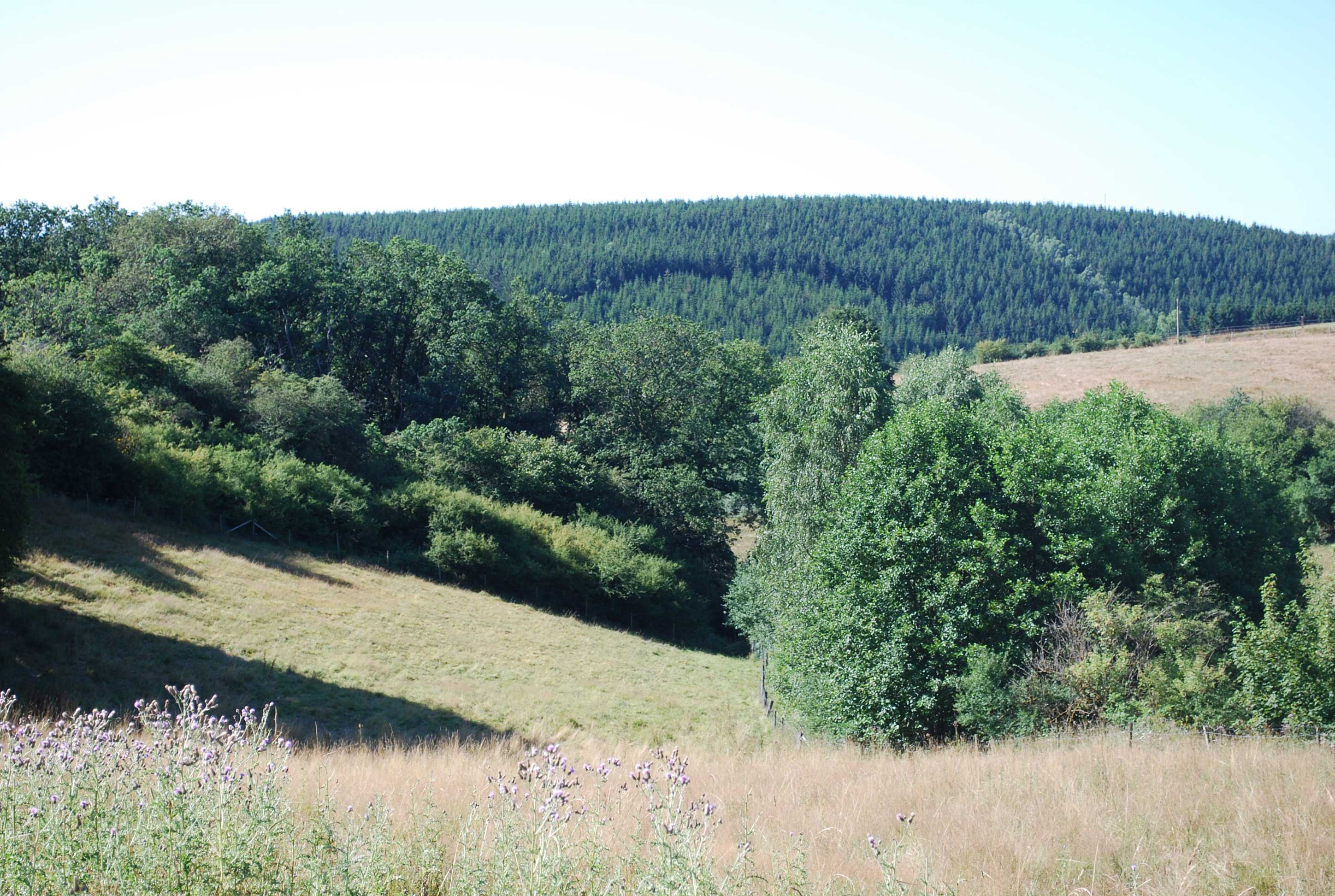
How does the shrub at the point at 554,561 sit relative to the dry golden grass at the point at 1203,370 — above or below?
below

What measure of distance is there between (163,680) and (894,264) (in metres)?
160

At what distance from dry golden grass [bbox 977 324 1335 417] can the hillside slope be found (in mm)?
52643

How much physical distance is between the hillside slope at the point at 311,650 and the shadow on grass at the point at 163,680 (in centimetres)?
5

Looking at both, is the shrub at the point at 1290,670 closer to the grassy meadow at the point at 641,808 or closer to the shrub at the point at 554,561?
the grassy meadow at the point at 641,808

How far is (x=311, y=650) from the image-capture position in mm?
22016

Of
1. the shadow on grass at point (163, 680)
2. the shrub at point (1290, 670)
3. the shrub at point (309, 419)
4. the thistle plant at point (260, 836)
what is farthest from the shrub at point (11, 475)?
the shrub at point (1290, 670)

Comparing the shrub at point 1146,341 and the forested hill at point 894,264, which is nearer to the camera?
the shrub at point 1146,341

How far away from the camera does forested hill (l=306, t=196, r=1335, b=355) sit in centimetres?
12769

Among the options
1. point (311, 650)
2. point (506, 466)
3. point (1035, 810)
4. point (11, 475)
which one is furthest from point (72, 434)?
point (1035, 810)

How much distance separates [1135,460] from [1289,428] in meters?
46.3

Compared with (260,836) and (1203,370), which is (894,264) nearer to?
(1203,370)

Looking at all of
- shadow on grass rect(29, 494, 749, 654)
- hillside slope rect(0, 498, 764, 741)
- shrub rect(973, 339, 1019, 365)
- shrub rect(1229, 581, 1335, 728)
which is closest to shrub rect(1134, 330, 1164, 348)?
shrub rect(973, 339, 1019, 365)

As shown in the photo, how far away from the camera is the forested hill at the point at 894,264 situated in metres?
128

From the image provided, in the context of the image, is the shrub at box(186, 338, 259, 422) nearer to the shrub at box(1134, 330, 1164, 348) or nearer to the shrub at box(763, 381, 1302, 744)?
the shrub at box(763, 381, 1302, 744)
